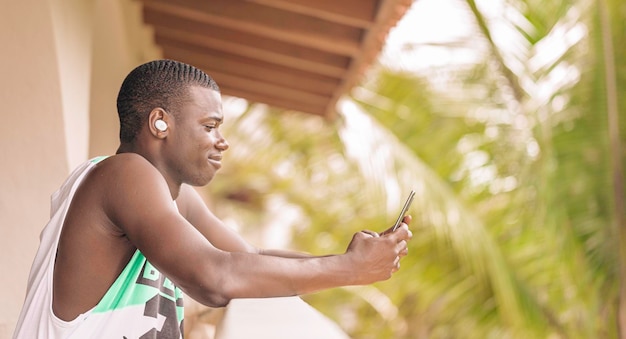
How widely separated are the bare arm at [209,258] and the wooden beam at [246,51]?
3702 millimetres

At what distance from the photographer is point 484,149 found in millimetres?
10359

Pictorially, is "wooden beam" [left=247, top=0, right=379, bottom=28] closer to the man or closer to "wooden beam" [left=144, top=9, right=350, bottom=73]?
"wooden beam" [left=144, top=9, right=350, bottom=73]

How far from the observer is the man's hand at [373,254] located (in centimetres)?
214

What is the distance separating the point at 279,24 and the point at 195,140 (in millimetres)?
2980

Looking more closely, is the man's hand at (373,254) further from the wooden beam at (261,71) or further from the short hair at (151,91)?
the wooden beam at (261,71)

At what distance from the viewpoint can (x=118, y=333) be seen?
7.36 feet

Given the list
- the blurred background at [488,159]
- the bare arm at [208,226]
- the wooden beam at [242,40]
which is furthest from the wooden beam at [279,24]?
the bare arm at [208,226]

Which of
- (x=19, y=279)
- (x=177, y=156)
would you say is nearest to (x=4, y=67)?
(x=19, y=279)

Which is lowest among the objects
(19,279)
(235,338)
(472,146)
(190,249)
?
(235,338)

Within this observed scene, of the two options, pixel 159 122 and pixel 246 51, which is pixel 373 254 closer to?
pixel 159 122

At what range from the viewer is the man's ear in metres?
2.37

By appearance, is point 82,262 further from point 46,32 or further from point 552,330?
point 552,330

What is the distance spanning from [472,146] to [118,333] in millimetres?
8652

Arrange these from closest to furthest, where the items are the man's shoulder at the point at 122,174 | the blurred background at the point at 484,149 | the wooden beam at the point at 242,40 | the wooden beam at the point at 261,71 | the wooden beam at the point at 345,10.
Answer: the man's shoulder at the point at 122,174, the wooden beam at the point at 345,10, the wooden beam at the point at 242,40, the wooden beam at the point at 261,71, the blurred background at the point at 484,149
